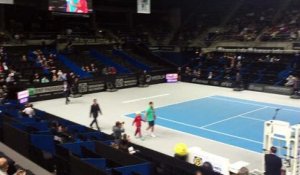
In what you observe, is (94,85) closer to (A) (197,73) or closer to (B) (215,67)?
(A) (197,73)

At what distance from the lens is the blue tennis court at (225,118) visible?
1641 centimetres

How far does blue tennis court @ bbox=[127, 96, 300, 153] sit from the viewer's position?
53.8 feet

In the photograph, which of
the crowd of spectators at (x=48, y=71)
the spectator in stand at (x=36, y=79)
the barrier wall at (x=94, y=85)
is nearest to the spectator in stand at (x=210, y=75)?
the barrier wall at (x=94, y=85)

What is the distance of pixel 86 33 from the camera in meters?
37.1

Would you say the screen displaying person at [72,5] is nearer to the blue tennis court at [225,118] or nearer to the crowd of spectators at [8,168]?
the blue tennis court at [225,118]

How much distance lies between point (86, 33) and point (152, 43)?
843cm

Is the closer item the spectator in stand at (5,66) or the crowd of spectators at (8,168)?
the crowd of spectators at (8,168)

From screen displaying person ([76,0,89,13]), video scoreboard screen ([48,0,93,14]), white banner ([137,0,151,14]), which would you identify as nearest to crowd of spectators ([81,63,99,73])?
video scoreboard screen ([48,0,93,14])

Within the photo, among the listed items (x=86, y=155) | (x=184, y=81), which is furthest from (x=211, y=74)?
(x=86, y=155)

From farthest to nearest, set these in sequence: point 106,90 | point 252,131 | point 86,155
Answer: point 106,90 < point 252,131 < point 86,155

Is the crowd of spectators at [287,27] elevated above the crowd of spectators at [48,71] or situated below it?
above

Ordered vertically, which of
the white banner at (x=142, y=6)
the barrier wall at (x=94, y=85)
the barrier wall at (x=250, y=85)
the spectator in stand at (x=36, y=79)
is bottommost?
the barrier wall at (x=250, y=85)

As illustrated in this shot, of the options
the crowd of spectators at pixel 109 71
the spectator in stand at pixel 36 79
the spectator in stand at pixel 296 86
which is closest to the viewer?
the spectator in stand at pixel 36 79

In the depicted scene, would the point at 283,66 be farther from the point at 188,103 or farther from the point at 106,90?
the point at 106,90
